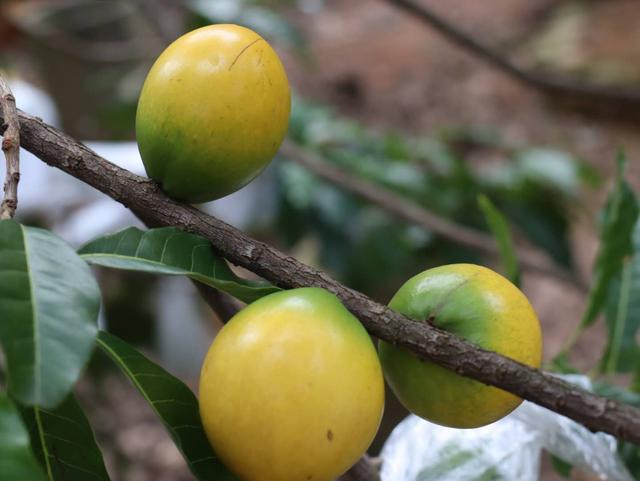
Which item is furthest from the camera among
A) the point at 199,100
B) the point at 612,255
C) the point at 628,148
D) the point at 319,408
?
the point at 628,148

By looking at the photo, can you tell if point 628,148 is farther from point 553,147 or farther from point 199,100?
point 199,100

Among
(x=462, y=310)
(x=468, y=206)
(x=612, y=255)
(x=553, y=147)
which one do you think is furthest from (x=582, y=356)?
(x=462, y=310)

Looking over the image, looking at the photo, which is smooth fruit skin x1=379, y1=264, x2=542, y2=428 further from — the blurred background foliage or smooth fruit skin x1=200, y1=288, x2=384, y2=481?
the blurred background foliage

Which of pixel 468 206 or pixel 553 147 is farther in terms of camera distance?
pixel 553 147

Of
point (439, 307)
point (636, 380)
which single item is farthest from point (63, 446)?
point (636, 380)

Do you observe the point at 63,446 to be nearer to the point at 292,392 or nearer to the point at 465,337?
the point at 292,392

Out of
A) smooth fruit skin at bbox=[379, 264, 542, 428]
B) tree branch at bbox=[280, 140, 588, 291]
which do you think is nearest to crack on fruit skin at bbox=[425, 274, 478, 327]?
smooth fruit skin at bbox=[379, 264, 542, 428]

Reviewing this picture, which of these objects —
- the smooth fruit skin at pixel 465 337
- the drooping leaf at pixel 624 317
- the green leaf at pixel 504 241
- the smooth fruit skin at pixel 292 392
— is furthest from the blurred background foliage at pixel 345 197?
the smooth fruit skin at pixel 292 392
